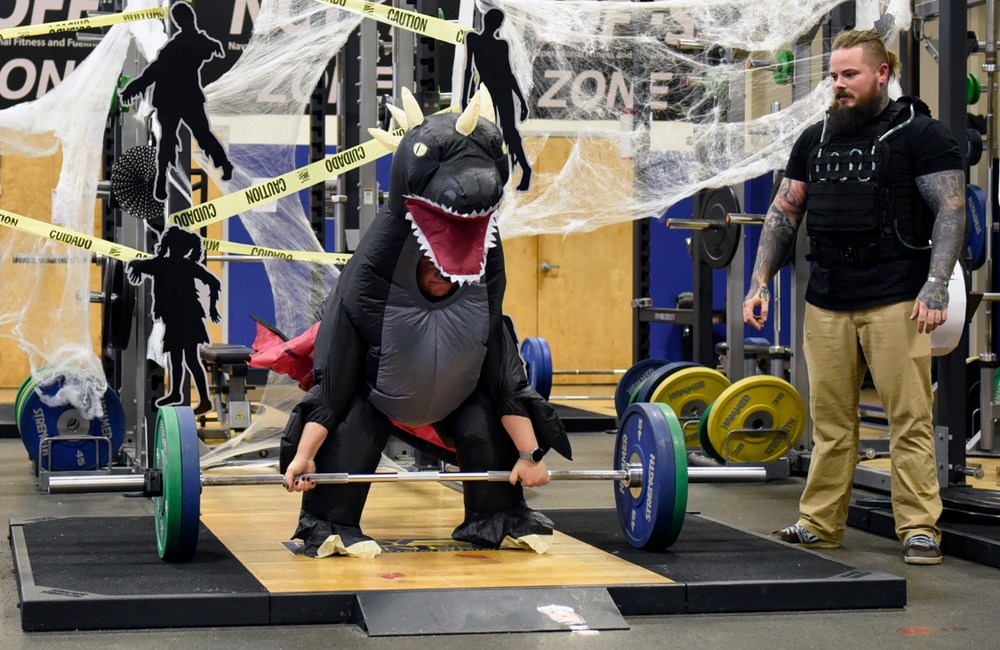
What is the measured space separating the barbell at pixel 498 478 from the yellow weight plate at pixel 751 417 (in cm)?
182

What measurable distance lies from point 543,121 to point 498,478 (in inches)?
86.2

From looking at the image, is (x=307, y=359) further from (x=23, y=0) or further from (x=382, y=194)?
(x=23, y=0)

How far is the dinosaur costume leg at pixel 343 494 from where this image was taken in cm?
370

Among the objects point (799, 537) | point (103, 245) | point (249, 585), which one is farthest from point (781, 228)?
point (103, 245)

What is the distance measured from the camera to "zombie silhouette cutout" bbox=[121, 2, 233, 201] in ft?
15.1

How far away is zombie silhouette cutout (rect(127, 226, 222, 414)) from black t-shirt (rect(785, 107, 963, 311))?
219cm

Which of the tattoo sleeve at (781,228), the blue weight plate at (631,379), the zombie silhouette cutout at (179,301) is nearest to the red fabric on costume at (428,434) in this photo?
the zombie silhouette cutout at (179,301)

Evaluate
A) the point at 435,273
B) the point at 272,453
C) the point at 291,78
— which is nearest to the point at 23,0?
the point at 291,78

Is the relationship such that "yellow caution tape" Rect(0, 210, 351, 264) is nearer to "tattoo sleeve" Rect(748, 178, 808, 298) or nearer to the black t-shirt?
"tattoo sleeve" Rect(748, 178, 808, 298)

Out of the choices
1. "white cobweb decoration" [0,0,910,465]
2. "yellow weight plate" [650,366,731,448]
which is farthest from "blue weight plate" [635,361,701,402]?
"white cobweb decoration" [0,0,910,465]

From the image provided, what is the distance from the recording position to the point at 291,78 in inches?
216

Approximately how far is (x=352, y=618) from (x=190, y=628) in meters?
0.39

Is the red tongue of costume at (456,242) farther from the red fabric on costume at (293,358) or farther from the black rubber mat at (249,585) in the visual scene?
the black rubber mat at (249,585)

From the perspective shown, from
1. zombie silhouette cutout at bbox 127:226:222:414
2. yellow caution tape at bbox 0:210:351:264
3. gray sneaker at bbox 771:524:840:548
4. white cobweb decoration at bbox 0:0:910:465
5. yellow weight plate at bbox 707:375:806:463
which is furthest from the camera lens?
yellow weight plate at bbox 707:375:806:463
